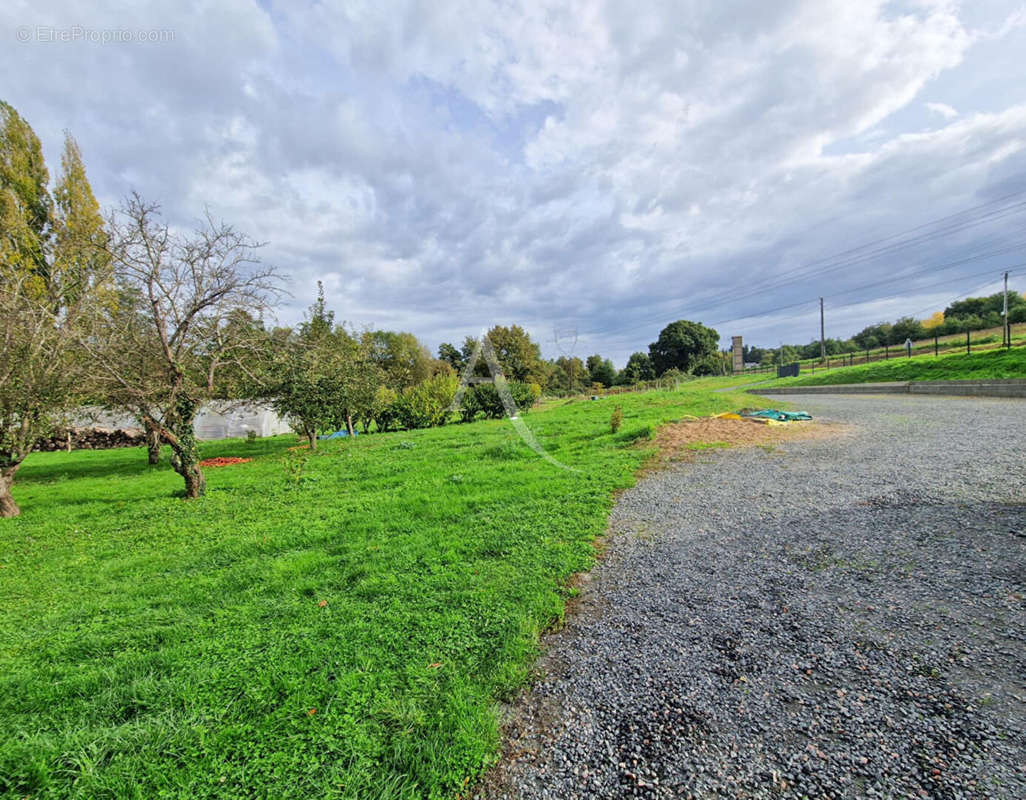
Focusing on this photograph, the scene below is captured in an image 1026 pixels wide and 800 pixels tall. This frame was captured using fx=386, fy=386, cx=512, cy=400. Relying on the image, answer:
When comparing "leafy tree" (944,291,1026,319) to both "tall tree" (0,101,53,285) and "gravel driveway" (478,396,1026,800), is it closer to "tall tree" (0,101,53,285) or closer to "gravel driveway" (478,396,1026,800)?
"gravel driveway" (478,396,1026,800)

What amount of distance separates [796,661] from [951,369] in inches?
1021

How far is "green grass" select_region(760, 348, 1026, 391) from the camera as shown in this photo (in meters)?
16.4

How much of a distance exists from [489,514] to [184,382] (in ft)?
23.4

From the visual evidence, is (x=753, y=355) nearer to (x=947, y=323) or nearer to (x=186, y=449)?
(x=947, y=323)

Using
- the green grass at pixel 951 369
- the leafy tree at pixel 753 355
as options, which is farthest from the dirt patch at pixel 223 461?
the leafy tree at pixel 753 355

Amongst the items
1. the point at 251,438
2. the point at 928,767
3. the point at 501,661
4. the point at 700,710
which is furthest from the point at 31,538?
the point at 251,438

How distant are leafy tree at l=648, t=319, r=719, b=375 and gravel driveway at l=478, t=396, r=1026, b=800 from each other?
5604cm

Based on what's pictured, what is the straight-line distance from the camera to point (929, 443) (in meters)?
7.66

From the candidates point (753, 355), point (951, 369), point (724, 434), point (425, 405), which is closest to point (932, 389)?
point (951, 369)

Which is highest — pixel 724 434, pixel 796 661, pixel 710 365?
pixel 710 365

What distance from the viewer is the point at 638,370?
59.1 m

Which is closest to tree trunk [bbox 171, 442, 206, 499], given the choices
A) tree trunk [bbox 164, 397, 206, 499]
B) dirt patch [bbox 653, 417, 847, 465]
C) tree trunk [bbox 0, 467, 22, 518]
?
tree trunk [bbox 164, 397, 206, 499]

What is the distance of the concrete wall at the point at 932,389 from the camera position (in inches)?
554

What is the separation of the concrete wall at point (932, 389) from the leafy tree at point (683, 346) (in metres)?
32.3
